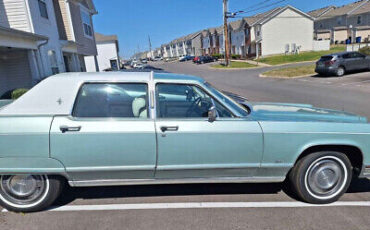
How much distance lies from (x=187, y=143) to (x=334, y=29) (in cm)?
5740

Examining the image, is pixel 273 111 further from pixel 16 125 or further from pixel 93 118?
pixel 16 125

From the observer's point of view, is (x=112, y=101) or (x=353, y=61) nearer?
(x=112, y=101)

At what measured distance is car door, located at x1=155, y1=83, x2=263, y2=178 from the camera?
2.65m

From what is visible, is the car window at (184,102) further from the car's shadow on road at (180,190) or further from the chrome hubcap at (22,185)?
the chrome hubcap at (22,185)

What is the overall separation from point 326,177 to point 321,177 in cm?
6

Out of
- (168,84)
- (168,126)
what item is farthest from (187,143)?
(168,84)

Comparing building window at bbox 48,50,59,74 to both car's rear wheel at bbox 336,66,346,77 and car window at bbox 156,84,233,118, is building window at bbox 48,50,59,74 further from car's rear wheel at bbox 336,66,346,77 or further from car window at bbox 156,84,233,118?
car's rear wheel at bbox 336,66,346,77

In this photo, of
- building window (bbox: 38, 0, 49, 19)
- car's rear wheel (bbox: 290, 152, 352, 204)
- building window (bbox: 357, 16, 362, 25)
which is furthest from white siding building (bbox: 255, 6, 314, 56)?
car's rear wheel (bbox: 290, 152, 352, 204)

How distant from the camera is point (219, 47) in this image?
6100 centimetres

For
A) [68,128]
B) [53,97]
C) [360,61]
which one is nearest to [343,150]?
[68,128]

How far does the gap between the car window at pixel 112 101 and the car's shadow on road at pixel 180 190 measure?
1203mm

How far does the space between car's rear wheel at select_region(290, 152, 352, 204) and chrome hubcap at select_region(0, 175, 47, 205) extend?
10.3ft

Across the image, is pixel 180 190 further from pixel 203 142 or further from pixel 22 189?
pixel 22 189

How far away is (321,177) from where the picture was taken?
2.89 metres
